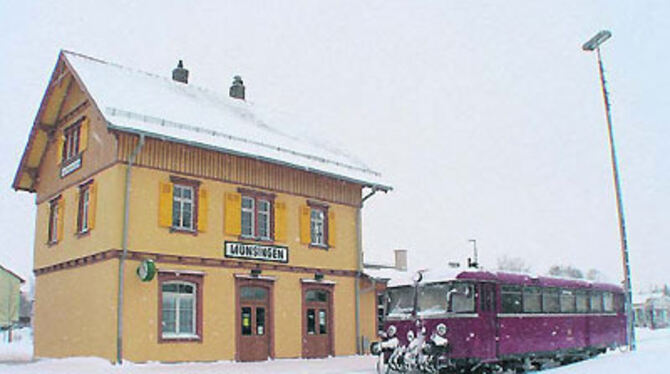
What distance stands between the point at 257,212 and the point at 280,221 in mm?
924

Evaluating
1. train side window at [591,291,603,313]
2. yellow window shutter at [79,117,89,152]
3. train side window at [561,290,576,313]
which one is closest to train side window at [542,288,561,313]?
train side window at [561,290,576,313]

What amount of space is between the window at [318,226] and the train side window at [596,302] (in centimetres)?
896

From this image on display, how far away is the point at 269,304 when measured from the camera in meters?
22.3

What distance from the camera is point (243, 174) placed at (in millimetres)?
22266

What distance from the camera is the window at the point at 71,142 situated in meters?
22.6

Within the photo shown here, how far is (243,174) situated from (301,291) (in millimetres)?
4394


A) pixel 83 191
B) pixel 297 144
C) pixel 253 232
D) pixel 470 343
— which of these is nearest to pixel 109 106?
pixel 83 191

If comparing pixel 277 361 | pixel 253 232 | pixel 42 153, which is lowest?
pixel 277 361

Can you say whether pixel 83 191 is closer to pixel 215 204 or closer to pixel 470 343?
pixel 215 204

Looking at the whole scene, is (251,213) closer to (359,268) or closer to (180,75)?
(359,268)

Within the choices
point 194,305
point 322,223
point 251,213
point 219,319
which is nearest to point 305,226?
point 322,223

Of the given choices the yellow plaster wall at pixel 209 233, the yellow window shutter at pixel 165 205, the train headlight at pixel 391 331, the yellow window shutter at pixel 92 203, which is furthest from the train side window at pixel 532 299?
the yellow window shutter at pixel 92 203

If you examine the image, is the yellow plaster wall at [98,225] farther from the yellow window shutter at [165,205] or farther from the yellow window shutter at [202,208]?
the yellow window shutter at [202,208]

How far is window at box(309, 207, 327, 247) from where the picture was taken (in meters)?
24.4
